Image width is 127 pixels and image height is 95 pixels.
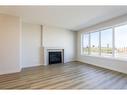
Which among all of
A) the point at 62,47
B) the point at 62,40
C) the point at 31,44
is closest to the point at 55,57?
the point at 62,47

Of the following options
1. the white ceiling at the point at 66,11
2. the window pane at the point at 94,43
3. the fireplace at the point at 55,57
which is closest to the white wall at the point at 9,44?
the white ceiling at the point at 66,11

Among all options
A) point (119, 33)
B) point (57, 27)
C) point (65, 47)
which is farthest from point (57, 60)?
point (119, 33)

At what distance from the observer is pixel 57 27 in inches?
267

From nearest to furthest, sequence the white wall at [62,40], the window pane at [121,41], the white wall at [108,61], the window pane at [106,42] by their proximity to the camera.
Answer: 1. the white wall at [108,61]
2. the window pane at [121,41]
3. the window pane at [106,42]
4. the white wall at [62,40]

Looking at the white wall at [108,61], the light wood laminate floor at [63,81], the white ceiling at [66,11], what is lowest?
the light wood laminate floor at [63,81]

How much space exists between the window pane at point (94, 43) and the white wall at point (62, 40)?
5.08ft

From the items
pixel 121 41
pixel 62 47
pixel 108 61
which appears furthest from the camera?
pixel 62 47

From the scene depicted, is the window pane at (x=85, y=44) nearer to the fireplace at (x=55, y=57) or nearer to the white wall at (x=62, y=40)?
the white wall at (x=62, y=40)

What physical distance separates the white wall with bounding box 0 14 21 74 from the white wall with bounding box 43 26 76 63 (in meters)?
1.97

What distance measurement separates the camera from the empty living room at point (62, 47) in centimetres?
341

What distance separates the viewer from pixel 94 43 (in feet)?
20.6

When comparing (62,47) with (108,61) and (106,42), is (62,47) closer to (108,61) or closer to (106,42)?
(106,42)

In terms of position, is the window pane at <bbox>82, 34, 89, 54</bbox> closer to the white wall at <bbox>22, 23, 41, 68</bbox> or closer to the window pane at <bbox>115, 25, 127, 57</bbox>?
the window pane at <bbox>115, 25, 127, 57</bbox>

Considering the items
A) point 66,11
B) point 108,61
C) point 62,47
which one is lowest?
point 108,61
